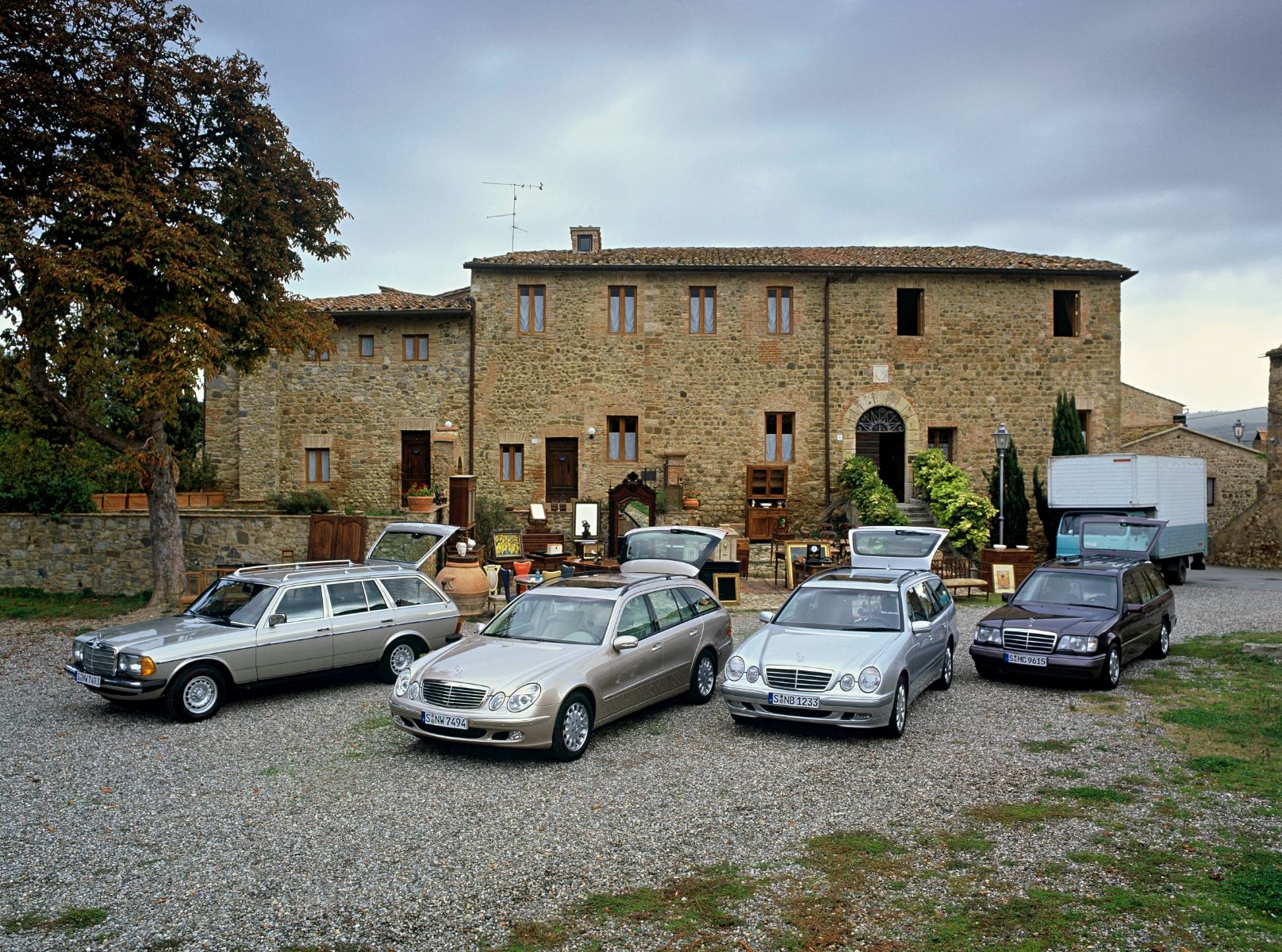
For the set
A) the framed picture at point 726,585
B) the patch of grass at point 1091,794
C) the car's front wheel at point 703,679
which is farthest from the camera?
the framed picture at point 726,585

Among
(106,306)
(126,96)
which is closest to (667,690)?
(106,306)

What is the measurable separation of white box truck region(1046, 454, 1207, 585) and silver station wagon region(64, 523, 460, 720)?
600 inches

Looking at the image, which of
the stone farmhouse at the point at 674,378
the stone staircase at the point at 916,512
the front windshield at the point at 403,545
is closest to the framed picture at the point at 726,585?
the front windshield at the point at 403,545

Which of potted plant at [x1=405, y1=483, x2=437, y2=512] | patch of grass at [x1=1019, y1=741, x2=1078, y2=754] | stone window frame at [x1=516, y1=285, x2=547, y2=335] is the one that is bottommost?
patch of grass at [x1=1019, y1=741, x2=1078, y2=754]

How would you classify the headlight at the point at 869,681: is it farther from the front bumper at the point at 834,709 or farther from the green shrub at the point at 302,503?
the green shrub at the point at 302,503

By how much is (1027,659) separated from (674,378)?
51.0ft

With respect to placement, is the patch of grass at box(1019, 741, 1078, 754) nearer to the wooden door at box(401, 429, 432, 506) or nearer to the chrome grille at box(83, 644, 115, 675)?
the chrome grille at box(83, 644, 115, 675)

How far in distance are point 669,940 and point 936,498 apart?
19.2 metres

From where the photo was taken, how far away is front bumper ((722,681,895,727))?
25.5 feet

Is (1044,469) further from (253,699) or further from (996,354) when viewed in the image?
(253,699)

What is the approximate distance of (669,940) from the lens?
4438mm

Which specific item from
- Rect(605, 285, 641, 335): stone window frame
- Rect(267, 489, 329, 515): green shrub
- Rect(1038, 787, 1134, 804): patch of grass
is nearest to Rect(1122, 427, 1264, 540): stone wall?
Rect(605, 285, 641, 335): stone window frame

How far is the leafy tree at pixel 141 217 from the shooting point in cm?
1336

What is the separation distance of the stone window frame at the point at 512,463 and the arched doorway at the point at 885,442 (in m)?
9.35
